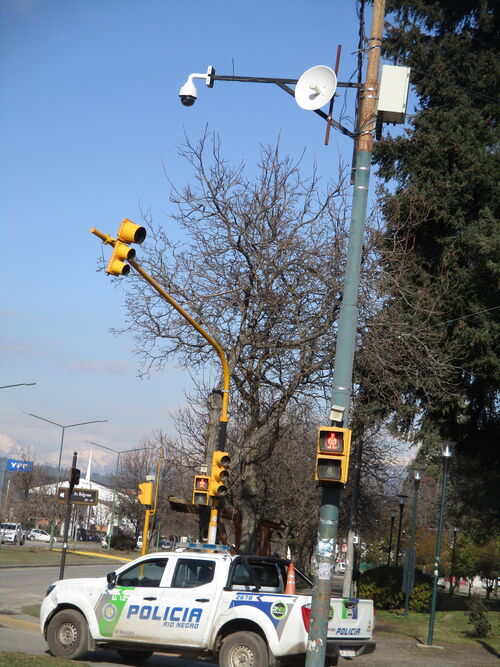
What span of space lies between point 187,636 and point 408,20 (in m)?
20.0

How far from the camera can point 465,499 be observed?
3684cm

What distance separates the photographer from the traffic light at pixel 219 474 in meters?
17.4

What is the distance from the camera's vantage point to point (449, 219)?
76.6 ft

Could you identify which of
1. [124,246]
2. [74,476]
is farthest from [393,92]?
[74,476]

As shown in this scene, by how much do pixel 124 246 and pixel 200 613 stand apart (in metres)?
5.64

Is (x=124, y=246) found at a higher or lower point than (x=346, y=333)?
higher

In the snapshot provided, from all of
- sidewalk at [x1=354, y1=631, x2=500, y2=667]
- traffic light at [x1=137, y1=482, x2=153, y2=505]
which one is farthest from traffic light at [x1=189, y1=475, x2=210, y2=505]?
traffic light at [x1=137, y1=482, x2=153, y2=505]

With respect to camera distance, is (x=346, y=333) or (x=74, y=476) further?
(x=74, y=476)

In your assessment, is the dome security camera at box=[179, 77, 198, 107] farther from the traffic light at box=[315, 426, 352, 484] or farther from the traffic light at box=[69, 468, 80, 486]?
the traffic light at box=[69, 468, 80, 486]

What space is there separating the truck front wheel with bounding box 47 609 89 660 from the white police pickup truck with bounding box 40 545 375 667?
2 cm

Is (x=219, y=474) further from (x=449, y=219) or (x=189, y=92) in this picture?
(x=449, y=219)

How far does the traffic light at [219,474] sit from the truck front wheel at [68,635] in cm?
462

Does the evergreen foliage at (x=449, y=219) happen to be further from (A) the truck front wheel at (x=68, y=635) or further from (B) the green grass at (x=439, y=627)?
(A) the truck front wheel at (x=68, y=635)

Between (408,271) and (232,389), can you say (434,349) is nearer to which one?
(408,271)
